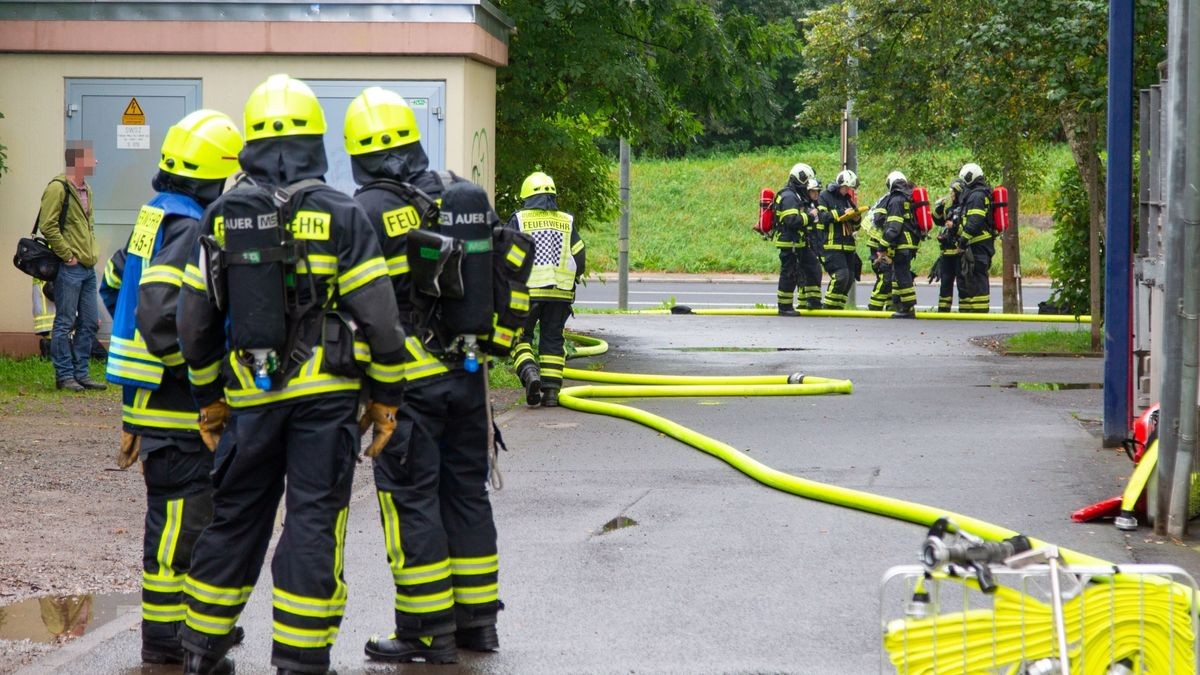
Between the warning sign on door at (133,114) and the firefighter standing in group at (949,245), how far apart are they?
11.6m

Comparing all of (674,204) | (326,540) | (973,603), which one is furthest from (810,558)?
(674,204)

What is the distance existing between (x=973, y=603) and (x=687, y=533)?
2.02 meters

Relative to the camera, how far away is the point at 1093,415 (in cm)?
1097

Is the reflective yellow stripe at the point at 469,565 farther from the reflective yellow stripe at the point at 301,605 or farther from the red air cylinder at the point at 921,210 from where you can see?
the red air cylinder at the point at 921,210

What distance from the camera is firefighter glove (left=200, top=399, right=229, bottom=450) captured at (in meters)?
5.05

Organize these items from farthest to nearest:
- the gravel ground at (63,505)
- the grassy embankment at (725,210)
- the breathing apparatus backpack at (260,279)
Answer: the grassy embankment at (725,210) → the gravel ground at (63,505) → the breathing apparatus backpack at (260,279)

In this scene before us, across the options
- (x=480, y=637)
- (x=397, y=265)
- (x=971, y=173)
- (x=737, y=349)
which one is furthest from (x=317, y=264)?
(x=971, y=173)

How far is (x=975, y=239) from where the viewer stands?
20.3 metres

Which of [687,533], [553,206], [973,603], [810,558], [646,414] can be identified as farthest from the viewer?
[553,206]

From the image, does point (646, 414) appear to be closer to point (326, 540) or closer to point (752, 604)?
point (752, 604)

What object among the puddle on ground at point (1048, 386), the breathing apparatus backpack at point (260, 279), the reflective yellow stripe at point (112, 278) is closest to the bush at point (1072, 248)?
the puddle on ground at point (1048, 386)

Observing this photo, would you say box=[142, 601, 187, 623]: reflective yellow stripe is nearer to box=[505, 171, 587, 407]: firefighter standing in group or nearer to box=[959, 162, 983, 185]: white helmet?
box=[505, 171, 587, 407]: firefighter standing in group

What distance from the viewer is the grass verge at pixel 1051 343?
1554 cm

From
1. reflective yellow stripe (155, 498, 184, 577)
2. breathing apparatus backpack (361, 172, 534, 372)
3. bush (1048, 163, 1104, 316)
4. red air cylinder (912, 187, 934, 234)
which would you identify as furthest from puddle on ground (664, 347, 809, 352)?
reflective yellow stripe (155, 498, 184, 577)
